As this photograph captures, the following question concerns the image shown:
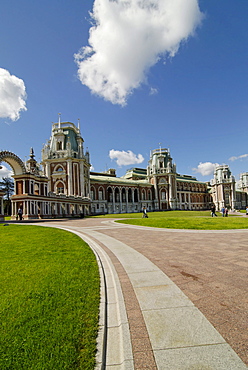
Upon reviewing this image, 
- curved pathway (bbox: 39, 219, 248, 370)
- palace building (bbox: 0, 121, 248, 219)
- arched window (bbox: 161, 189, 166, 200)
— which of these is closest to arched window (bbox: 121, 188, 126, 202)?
palace building (bbox: 0, 121, 248, 219)

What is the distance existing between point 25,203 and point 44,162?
26198 mm

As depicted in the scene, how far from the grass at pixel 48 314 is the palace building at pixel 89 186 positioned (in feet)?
93.9


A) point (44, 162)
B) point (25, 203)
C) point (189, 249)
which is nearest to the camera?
point (189, 249)

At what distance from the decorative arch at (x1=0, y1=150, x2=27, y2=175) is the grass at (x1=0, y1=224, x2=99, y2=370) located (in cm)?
2732

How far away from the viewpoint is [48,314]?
3783mm

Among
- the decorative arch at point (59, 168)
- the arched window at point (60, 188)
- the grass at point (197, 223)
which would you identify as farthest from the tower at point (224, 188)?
the grass at point (197, 223)

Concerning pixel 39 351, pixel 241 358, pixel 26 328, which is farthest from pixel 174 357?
pixel 26 328

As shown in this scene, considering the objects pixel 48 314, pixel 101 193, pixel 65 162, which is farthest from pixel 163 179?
pixel 48 314

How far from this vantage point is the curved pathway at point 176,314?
2.79 meters

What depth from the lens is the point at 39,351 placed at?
9.32ft

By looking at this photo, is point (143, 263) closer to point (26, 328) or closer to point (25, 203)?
point (26, 328)

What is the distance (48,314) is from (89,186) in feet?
196

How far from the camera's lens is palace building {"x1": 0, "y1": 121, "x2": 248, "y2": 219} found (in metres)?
35.2

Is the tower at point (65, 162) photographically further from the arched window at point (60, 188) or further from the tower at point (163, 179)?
the tower at point (163, 179)
